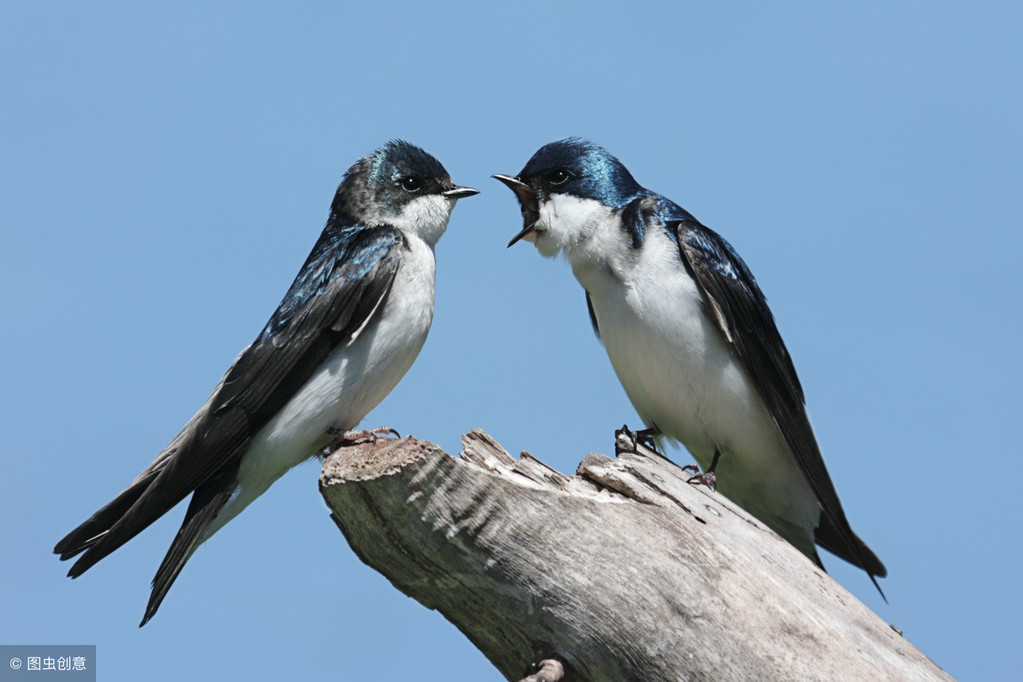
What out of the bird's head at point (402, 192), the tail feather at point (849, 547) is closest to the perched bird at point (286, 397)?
the bird's head at point (402, 192)

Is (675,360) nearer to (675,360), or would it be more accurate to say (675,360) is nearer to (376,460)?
(675,360)

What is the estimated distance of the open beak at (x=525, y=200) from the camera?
20.2ft

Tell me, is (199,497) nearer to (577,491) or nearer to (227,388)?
(227,388)

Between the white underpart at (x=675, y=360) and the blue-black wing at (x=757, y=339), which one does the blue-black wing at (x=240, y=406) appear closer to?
the white underpart at (x=675, y=360)

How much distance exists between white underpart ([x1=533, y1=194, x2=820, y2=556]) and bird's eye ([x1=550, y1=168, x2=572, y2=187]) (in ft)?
0.33

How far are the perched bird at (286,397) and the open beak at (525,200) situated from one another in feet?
2.49

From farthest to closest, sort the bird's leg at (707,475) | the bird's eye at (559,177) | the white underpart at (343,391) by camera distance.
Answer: the bird's eye at (559,177)
the bird's leg at (707,475)
the white underpart at (343,391)

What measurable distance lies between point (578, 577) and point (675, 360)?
1.68 m

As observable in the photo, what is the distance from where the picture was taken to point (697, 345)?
18.1 ft

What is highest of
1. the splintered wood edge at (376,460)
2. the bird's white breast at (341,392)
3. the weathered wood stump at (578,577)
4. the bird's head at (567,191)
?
the bird's head at (567,191)

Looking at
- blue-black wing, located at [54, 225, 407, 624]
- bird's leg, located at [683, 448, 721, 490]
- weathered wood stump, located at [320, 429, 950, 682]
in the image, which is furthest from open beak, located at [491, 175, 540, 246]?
weathered wood stump, located at [320, 429, 950, 682]

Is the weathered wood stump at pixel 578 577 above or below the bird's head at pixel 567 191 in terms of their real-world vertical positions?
below

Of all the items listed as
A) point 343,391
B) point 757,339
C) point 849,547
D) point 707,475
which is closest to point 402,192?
point 343,391

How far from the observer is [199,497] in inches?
209
